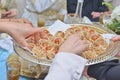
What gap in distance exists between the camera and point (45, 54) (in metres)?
1.01

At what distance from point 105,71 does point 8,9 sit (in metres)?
1.29

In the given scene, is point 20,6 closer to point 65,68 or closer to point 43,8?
point 43,8

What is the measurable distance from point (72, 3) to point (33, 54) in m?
1.27

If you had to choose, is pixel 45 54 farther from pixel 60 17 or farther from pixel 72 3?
pixel 72 3

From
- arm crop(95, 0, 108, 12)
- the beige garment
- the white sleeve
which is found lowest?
the beige garment

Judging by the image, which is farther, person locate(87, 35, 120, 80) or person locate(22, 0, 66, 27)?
person locate(22, 0, 66, 27)

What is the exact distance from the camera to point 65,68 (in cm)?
79

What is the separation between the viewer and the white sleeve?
2.60ft

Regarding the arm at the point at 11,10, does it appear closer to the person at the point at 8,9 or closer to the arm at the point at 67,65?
the person at the point at 8,9

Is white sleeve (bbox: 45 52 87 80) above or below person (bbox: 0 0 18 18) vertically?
above

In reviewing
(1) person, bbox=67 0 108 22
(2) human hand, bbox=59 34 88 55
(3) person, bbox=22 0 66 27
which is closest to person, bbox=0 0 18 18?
(3) person, bbox=22 0 66 27

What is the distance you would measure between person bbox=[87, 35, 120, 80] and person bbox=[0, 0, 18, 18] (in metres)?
0.84

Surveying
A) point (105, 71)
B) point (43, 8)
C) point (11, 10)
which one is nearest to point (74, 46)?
point (105, 71)

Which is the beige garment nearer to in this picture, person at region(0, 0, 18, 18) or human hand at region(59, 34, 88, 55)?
person at region(0, 0, 18, 18)
